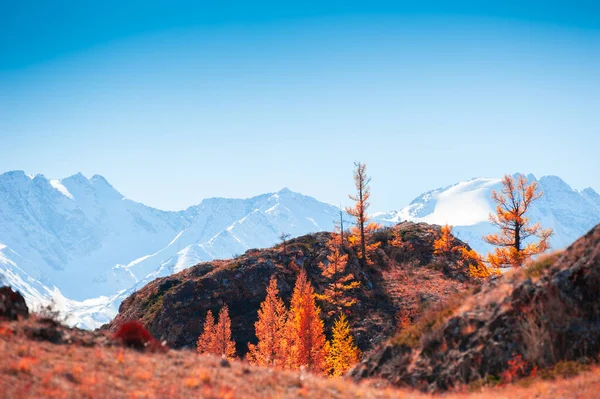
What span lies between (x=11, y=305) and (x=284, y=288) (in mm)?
46384

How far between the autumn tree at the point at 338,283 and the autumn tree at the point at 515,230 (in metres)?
20.3

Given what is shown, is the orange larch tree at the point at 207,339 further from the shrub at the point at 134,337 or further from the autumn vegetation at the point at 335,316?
the shrub at the point at 134,337

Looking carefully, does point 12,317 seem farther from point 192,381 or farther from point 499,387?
point 499,387

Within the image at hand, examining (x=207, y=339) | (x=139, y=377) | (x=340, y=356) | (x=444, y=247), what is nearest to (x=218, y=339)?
(x=207, y=339)

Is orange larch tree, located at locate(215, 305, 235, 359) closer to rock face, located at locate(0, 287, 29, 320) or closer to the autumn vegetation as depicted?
the autumn vegetation

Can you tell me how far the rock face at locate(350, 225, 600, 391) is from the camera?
629 inches

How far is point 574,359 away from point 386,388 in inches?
248

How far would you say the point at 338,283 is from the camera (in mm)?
57094

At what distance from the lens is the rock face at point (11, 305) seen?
658 inches

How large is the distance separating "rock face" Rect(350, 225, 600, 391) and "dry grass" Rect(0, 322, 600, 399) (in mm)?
1089

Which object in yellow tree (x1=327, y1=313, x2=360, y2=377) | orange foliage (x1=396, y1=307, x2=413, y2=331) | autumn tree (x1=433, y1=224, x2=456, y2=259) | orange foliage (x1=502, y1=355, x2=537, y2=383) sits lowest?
yellow tree (x1=327, y1=313, x2=360, y2=377)

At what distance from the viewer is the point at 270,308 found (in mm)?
50031

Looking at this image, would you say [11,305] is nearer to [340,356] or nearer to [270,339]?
[340,356]

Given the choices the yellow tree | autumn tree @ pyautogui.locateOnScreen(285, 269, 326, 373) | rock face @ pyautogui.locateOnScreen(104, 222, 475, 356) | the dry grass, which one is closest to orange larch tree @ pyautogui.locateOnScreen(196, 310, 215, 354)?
rock face @ pyautogui.locateOnScreen(104, 222, 475, 356)
